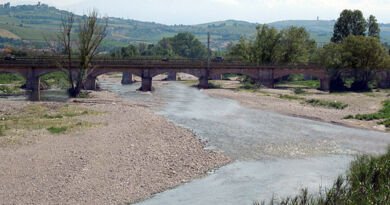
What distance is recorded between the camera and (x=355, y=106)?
2418 inches

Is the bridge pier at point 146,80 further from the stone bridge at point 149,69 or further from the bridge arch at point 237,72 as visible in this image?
the bridge arch at point 237,72

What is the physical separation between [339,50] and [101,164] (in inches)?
2618

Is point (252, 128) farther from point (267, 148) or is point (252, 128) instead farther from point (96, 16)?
point (96, 16)

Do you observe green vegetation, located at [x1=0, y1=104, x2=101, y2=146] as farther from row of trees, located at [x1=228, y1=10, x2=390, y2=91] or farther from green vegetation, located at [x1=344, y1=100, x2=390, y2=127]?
row of trees, located at [x1=228, y1=10, x2=390, y2=91]

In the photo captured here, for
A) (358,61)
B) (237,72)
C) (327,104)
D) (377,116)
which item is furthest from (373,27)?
(377,116)

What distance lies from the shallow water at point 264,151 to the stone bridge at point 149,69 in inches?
1168

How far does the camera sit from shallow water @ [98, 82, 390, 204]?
1032 inches

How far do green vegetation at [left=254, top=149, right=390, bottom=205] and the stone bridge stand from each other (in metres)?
64.5

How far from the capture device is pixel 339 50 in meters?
84.0

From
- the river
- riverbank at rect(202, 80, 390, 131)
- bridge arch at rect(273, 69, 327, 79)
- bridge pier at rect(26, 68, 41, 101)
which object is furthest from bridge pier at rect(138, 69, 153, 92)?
the river

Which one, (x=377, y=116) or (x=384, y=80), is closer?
(x=377, y=116)

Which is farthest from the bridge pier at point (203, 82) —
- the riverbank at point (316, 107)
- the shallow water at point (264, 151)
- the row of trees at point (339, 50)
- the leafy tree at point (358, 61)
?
the shallow water at point (264, 151)

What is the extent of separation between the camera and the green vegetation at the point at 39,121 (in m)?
37.2

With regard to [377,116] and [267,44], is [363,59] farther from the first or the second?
[377,116]
